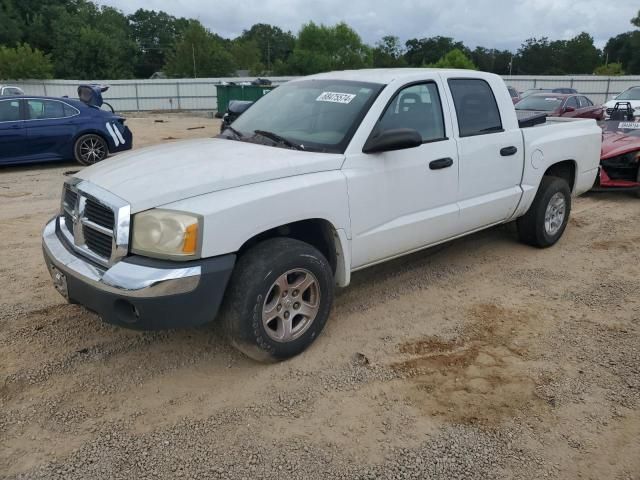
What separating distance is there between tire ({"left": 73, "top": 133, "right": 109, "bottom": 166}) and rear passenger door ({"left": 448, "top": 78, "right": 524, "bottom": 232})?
29.1 ft

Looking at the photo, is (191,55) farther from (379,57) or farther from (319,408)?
(319,408)

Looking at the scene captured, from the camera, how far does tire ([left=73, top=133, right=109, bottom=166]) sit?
11.1 meters

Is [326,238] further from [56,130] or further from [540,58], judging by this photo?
[540,58]

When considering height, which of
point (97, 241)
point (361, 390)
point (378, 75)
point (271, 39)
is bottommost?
point (361, 390)

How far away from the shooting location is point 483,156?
4656 mm

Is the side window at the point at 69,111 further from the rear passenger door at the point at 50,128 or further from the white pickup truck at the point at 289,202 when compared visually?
the white pickup truck at the point at 289,202

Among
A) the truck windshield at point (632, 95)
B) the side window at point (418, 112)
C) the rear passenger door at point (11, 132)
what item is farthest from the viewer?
the truck windshield at point (632, 95)

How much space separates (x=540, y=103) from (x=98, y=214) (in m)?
14.8

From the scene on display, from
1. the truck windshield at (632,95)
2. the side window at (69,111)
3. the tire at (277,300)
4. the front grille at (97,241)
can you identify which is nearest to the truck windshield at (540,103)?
the truck windshield at (632,95)

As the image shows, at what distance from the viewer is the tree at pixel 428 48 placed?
98500 millimetres

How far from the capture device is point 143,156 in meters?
3.79

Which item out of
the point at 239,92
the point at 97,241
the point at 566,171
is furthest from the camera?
the point at 239,92

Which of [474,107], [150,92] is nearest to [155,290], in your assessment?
[474,107]

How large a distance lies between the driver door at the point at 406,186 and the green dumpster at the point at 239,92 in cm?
1923
